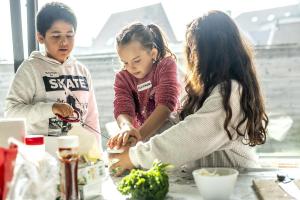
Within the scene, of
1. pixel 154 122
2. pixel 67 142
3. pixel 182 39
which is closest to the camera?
pixel 67 142

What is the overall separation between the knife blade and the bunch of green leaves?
1.02 feet

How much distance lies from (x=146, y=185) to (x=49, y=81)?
0.87 meters

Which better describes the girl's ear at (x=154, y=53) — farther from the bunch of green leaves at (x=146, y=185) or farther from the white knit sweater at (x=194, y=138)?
the bunch of green leaves at (x=146, y=185)

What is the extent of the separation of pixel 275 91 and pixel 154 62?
667mm

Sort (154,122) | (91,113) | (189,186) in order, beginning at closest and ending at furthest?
1. (189,186)
2. (154,122)
3. (91,113)

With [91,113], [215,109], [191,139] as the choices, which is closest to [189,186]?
[191,139]

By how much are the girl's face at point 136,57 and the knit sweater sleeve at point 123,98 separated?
9 cm

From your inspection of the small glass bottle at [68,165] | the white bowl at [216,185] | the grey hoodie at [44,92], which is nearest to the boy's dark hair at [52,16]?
the grey hoodie at [44,92]

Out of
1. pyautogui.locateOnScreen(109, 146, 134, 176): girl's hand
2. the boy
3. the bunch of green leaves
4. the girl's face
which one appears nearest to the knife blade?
the bunch of green leaves

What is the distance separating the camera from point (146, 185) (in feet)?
3.12

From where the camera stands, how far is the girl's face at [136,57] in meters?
1.57

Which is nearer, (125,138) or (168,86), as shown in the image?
(125,138)

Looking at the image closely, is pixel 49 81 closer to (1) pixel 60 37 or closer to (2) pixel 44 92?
(2) pixel 44 92

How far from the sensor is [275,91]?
193cm
